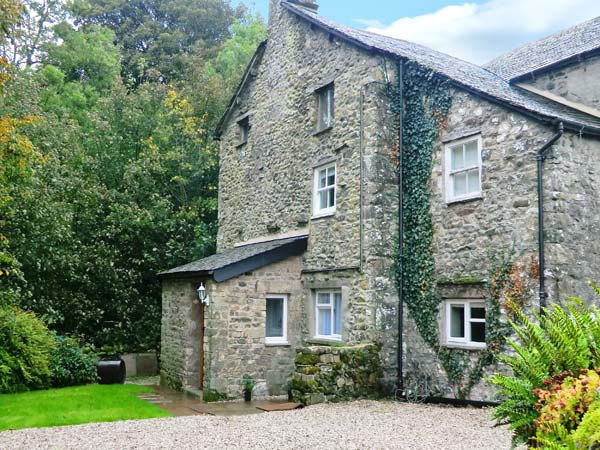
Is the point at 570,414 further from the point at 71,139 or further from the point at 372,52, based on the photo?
the point at 71,139

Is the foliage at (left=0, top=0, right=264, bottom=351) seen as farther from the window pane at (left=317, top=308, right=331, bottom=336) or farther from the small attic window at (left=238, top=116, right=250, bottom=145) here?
the window pane at (left=317, top=308, right=331, bottom=336)

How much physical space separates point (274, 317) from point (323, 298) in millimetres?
1254

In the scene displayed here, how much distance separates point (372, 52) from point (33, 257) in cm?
1123

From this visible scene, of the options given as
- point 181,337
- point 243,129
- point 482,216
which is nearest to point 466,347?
point 482,216

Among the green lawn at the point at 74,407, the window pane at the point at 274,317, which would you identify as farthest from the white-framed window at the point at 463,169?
the green lawn at the point at 74,407

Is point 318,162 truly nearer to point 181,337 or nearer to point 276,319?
point 276,319

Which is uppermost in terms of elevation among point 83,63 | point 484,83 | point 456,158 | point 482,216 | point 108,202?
point 83,63

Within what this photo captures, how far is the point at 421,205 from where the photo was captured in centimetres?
1351

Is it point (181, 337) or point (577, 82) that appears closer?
point (577, 82)

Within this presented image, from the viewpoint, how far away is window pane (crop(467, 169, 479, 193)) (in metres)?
12.5

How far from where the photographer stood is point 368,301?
13.6 m

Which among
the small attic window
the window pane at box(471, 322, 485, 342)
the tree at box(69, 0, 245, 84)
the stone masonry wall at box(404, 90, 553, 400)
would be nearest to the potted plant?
the stone masonry wall at box(404, 90, 553, 400)

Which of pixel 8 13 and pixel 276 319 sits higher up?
pixel 8 13

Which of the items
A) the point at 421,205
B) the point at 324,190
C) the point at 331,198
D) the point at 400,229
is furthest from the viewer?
the point at 324,190
